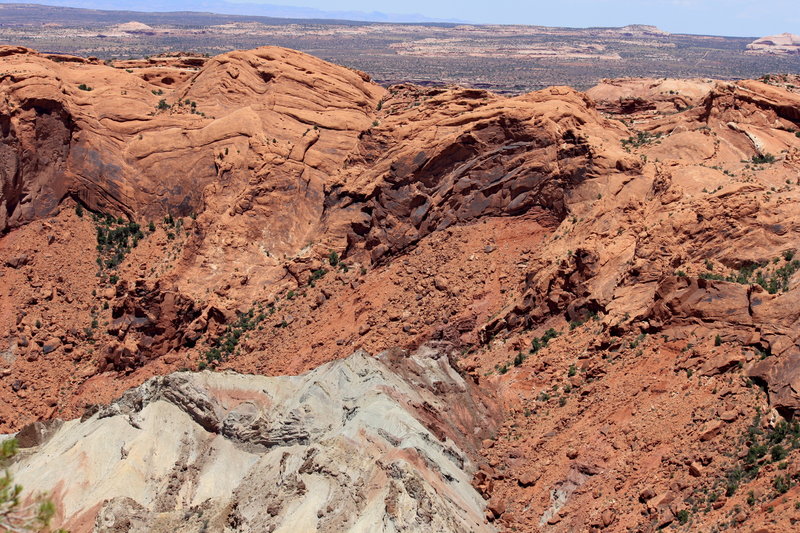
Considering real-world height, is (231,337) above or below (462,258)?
below

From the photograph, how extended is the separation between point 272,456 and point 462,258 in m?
16.1

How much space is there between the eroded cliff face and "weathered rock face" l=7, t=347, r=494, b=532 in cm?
195

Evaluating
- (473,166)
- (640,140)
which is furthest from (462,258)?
(640,140)

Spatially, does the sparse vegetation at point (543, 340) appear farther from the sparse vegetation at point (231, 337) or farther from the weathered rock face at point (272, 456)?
the sparse vegetation at point (231, 337)

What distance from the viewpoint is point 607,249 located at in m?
34.7

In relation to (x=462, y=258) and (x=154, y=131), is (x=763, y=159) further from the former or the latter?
(x=154, y=131)

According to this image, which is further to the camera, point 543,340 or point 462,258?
point 462,258

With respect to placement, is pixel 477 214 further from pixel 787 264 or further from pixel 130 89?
pixel 130 89

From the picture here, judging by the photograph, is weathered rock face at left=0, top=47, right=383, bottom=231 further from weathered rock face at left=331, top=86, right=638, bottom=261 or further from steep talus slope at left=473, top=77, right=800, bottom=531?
steep talus slope at left=473, top=77, right=800, bottom=531

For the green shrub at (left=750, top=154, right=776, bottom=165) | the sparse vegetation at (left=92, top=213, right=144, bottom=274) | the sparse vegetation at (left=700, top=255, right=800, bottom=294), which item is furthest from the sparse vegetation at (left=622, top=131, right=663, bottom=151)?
the sparse vegetation at (left=92, top=213, right=144, bottom=274)

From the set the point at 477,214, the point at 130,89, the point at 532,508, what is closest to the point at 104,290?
the point at 130,89

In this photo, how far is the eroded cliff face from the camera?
1022 inches

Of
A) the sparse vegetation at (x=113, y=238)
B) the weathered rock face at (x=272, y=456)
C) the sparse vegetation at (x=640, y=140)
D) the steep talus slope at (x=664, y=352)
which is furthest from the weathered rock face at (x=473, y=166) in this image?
the weathered rock face at (x=272, y=456)

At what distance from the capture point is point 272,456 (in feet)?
86.5
